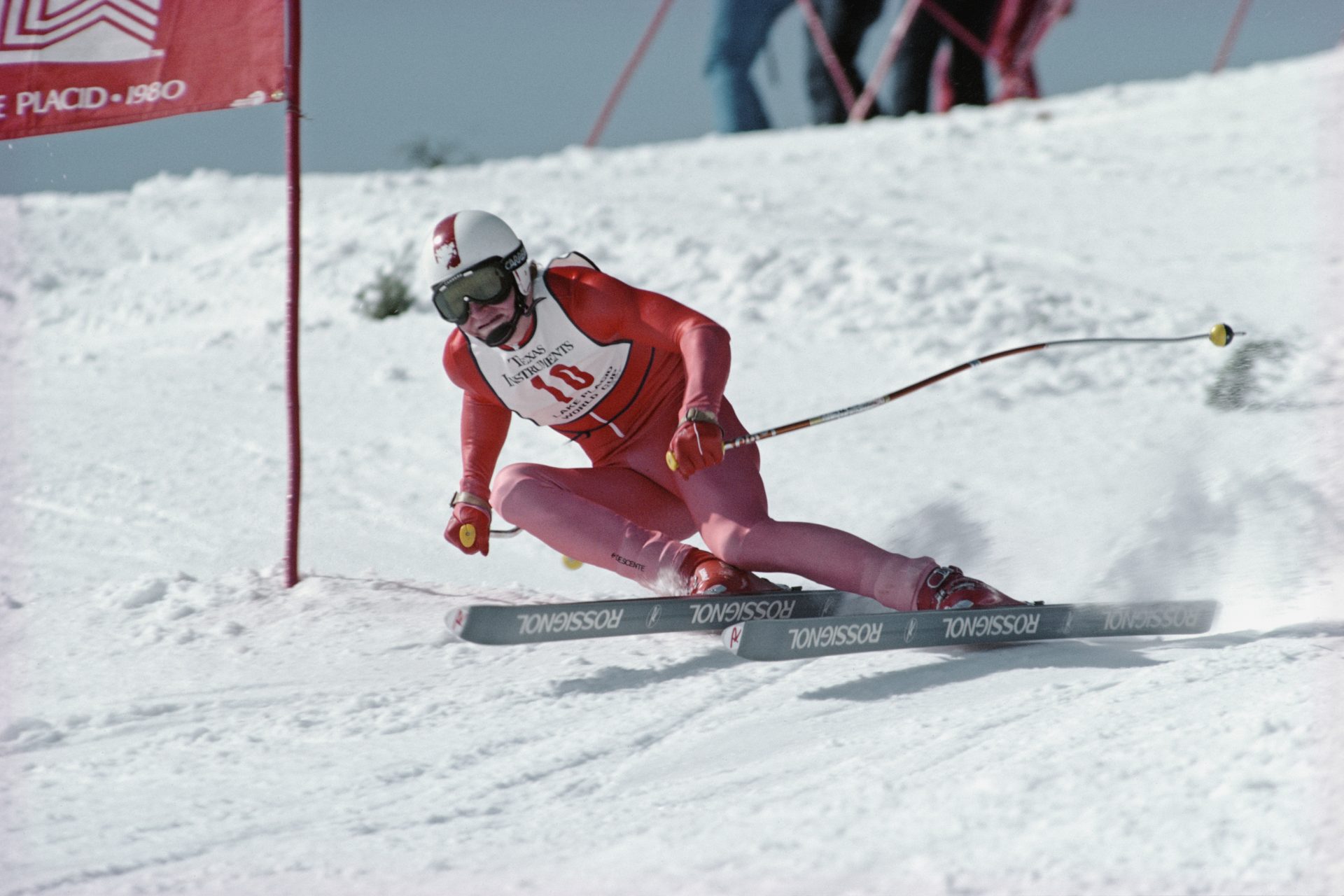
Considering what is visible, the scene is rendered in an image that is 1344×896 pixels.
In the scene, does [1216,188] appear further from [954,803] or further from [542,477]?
[954,803]

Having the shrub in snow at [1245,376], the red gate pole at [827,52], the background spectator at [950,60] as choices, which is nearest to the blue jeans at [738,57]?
the red gate pole at [827,52]

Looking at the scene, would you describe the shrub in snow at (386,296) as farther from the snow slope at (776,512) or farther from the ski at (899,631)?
the ski at (899,631)

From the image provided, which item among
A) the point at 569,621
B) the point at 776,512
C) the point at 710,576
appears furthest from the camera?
the point at 776,512

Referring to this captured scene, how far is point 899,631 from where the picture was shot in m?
3.33

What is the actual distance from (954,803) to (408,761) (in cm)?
112

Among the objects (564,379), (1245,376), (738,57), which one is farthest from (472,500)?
(738,57)

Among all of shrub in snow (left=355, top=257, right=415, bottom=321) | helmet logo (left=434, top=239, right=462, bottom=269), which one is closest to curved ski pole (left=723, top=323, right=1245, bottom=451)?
helmet logo (left=434, top=239, right=462, bottom=269)

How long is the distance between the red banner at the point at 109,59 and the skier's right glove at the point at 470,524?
4.76ft

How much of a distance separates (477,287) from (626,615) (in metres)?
0.95

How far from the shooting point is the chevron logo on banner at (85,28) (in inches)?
158

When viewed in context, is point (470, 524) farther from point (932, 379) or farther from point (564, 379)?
point (932, 379)

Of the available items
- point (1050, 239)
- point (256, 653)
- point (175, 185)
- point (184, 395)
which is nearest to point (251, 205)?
point (175, 185)

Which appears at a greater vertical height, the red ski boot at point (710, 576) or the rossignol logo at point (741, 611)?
the red ski boot at point (710, 576)

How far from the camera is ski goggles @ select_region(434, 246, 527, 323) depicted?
11.9ft
